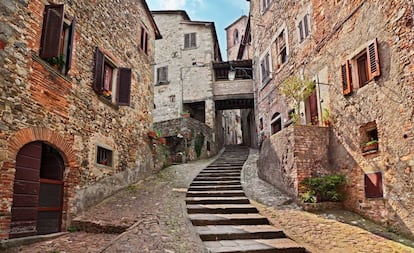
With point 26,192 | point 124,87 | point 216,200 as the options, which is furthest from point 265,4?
point 26,192

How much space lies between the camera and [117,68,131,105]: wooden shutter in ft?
29.0

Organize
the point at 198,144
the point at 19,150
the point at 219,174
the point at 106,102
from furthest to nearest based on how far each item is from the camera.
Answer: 1. the point at 198,144
2. the point at 219,174
3. the point at 106,102
4. the point at 19,150

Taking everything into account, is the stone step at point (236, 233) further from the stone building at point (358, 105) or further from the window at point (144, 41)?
the window at point (144, 41)

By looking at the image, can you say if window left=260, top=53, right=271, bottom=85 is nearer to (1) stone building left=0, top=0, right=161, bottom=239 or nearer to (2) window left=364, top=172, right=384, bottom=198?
(1) stone building left=0, top=0, right=161, bottom=239

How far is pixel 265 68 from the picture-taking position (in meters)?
13.8

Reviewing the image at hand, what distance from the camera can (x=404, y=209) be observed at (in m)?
5.16

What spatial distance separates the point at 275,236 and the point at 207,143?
36.4 feet

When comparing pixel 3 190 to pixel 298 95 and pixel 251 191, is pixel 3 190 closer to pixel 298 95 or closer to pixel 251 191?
pixel 251 191

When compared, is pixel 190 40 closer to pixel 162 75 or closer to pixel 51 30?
pixel 162 75

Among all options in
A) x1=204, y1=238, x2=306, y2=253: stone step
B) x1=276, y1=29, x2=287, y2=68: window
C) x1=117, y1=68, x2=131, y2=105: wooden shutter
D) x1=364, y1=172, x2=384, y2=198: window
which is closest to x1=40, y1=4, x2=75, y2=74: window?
x1=117, y1=68, x2=131, y2=105: wooden shutter

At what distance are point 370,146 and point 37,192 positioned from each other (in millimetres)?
7001

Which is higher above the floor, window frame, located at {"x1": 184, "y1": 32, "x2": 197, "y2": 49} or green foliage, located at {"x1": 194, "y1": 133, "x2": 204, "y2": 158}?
window frame, located at {"x1": 184, "y1": 32, "x2": 197, "y2": 49}

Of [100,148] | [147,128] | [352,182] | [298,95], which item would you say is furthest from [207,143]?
[352,182]

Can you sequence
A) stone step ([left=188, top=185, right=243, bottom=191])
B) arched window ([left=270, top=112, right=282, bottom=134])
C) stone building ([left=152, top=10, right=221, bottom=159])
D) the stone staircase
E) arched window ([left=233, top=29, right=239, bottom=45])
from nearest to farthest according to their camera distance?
the stone staircase < stone step ([left=188, top=185, right=243, bottom=191]) < arched window ([left=270, top=112, right=282, bottom=134]) < stone building ([left=152, top=10, right=221, bottom=159]) < arched window ([left=233, top=29, right=239, bottom=45])
